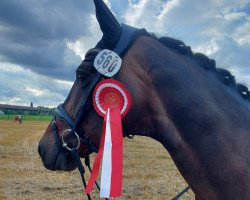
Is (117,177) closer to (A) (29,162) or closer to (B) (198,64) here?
(B) (198,64)

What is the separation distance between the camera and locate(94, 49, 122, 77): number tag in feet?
9.32

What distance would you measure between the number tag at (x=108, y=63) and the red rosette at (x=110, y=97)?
72 mm

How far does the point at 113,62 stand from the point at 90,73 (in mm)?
262

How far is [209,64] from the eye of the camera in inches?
120

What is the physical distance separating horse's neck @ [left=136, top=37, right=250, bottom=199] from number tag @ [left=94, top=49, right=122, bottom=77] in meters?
0.28

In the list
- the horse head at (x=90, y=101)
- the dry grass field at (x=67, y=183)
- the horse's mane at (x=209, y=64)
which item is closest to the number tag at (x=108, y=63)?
the horse head at (x=90, y=101)

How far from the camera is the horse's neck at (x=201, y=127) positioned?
267cm

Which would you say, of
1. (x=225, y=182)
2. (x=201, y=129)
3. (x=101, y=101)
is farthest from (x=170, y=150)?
(x=101, y=101)

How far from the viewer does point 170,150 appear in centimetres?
288

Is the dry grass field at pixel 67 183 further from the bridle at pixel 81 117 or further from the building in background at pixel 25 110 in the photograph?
the building in background at pixel 25 110

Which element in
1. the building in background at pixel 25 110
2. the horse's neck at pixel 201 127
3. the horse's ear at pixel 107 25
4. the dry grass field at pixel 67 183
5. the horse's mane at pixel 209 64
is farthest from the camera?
the building in background at pixel 25 110

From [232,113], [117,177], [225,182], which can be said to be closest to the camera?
[225,182]

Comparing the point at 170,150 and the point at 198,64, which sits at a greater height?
the point at 198,64

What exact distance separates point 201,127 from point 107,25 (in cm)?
109
